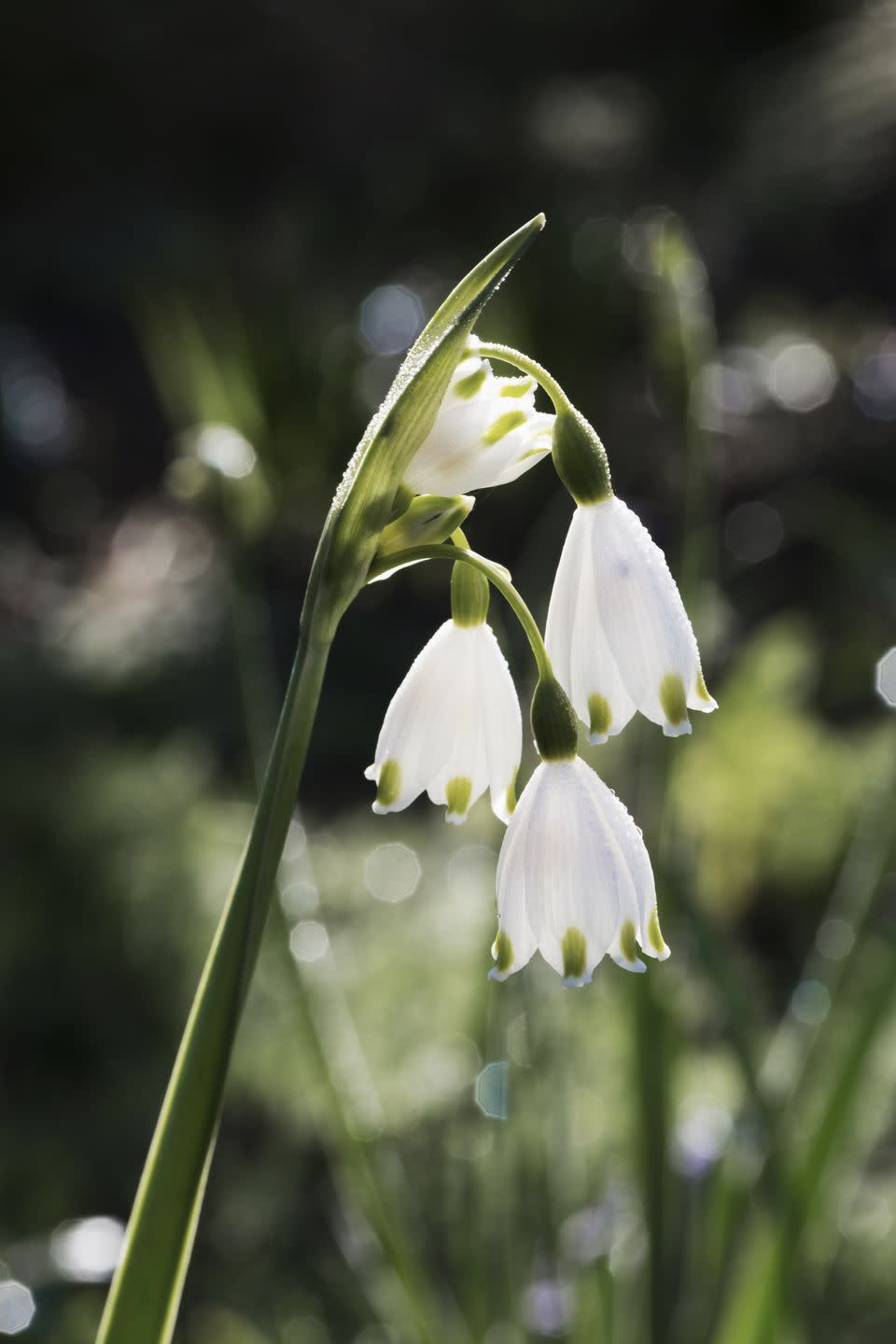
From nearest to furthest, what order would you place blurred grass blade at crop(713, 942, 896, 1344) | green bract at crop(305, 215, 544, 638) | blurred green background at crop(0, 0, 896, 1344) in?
green bract at crop(305, 215, 544, 638), blurred grass blade at crop(713, 942, 896, 1344), blurred green background at crop(0, 0, 896, 1344)

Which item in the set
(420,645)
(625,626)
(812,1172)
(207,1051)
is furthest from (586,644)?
(420,645)

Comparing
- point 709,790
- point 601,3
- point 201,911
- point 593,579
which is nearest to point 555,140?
point 601,3

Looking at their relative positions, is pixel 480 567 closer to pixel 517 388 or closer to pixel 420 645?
pixel 517 388

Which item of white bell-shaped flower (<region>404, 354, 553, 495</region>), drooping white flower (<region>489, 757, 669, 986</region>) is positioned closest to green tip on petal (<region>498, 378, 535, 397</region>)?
white bell-shaped flower (<region>404, 354, 553, 495</region>)

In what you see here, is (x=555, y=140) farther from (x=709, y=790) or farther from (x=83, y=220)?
(x=709, y=790)

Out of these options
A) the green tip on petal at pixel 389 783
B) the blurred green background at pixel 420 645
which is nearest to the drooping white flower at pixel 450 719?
the green tip on petal at pixel 389 783

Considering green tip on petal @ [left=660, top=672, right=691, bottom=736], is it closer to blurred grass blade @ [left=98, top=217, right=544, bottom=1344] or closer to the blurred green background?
blurred grass blade @ [left=98, top=217, right=544, bottom=1344]
